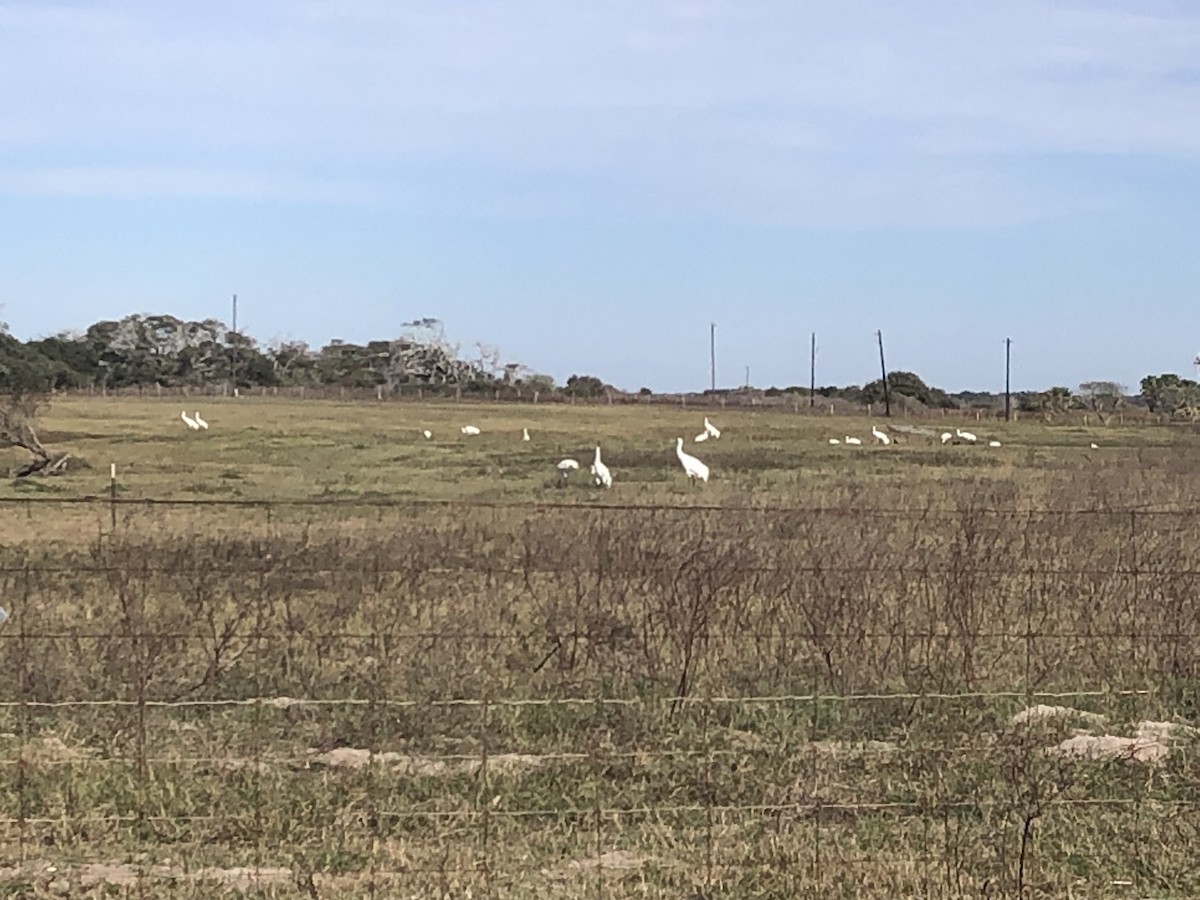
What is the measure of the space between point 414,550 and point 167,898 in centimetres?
853

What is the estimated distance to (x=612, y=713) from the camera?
850 centimetres

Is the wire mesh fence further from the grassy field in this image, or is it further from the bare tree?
the bare tree

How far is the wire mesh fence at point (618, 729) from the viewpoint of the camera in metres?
5.96

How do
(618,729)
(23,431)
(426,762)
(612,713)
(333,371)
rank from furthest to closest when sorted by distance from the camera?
(333,371) → (23,431) → (612,713) → (618,729) → (426,762)

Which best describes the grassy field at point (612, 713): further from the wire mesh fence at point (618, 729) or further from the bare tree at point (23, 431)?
the bare tree at point (23, 431)

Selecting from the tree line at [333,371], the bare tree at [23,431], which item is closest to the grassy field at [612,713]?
the bare tree at [23,431]

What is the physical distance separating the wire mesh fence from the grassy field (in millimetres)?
28

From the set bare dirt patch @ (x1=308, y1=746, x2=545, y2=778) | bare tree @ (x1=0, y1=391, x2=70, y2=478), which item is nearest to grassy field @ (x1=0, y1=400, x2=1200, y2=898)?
bare dirt patch @ (x1=308, y1=746, x2=545, y2=778)

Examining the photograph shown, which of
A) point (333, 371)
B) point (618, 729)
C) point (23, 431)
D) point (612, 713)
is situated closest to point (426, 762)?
point (618, 729)

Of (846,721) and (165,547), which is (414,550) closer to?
(165,547)

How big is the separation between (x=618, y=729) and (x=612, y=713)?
26cm

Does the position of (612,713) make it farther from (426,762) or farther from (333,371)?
(333,371)

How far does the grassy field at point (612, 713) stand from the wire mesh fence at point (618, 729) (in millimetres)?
28

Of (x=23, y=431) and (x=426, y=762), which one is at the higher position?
(x=23, y=431)
